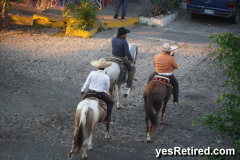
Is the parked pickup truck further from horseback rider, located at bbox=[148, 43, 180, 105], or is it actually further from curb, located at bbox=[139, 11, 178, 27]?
horseback rider, located at bbox=[148, 43, 180, 105]

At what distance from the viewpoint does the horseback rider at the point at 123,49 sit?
7824 millimetres

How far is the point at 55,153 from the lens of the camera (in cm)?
602

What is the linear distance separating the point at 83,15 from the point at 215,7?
6.71 meters

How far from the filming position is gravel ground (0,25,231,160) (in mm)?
6383

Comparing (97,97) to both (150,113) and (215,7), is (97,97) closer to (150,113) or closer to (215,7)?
(150,113)

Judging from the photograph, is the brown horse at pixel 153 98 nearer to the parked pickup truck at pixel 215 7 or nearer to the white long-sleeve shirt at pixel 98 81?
the white long-sleeve shirt at pixel 98 81

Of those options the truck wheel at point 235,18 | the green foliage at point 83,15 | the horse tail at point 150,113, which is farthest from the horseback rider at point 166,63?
the truck wheel at point 235,18

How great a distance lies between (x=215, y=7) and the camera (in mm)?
14969

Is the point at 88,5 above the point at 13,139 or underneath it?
above

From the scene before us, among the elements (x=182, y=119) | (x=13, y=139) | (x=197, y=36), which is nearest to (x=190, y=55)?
(x=197, y=36)

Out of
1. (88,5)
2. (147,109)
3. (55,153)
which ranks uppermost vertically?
(88,5)

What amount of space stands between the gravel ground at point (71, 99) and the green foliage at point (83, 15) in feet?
2.23

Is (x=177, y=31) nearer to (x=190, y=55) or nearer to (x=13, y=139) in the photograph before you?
(x=190, y=55)

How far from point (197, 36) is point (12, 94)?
907 centimetres
